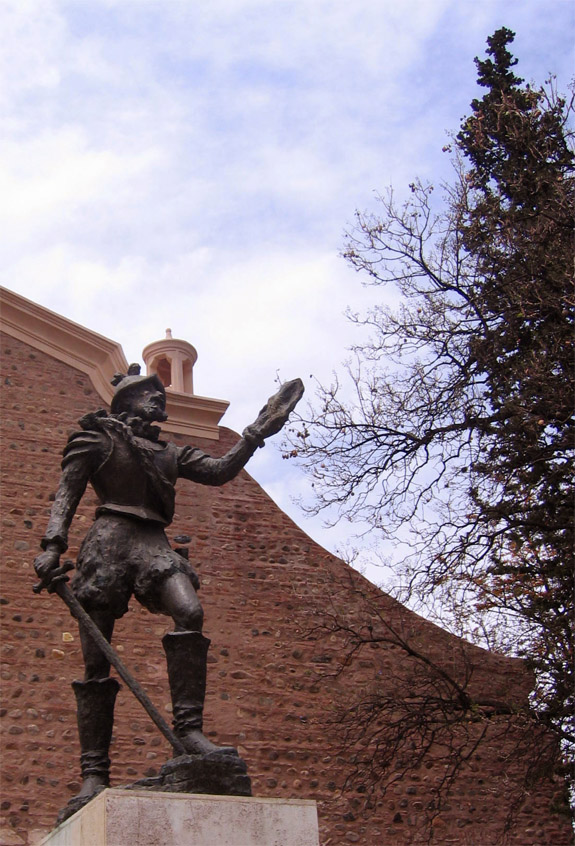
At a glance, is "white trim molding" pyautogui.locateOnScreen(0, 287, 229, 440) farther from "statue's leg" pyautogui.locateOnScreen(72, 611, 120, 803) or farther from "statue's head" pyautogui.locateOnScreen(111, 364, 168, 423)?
"statue's leg" pyautogui.locateOnScreen(72, 611, 120, 803)

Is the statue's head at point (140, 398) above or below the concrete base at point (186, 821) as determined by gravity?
above

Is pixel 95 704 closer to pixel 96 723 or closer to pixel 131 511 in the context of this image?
pixel 96 723

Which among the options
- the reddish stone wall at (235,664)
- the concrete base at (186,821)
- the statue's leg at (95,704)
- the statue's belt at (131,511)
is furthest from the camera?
the reddish stone wall at (235,664)

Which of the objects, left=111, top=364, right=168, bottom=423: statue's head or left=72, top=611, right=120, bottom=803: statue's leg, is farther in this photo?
left=111, top=364, right=168, bottom=423: statue's head

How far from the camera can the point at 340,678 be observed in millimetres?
11031

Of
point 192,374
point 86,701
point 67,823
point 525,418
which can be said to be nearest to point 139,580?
point 86,701

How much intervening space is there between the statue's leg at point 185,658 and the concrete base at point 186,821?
462mm

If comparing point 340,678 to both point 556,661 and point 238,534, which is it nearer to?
point 238,534

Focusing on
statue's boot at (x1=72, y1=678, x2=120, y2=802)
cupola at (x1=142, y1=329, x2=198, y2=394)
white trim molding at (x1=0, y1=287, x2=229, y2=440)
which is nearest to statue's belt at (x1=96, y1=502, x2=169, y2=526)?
statue's boot at (x1=72, y1=678, x2=120, y2=802)

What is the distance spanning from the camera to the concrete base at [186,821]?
139 inches

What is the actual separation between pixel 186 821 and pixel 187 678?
2.29 ft

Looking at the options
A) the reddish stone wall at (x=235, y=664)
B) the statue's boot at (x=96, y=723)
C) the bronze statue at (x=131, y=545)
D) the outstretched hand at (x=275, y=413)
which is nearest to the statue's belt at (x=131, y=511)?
the bronze statue at (x=131, y=545)

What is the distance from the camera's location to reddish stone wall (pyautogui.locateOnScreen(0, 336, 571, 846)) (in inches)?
387

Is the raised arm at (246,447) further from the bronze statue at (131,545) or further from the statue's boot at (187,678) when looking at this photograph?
the statue's boot at (187,678)
